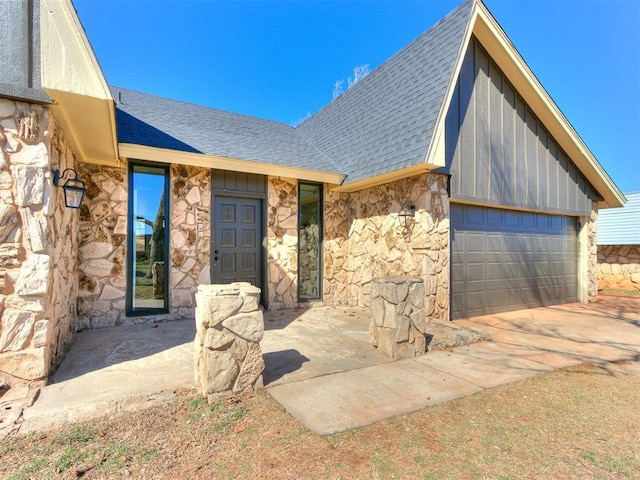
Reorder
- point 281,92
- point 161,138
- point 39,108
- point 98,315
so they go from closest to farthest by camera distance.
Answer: point 39,108 < point 98,315 < point 161,138 < point 281,92

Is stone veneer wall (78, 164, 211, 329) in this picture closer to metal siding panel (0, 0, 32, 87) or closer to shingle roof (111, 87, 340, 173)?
shingle roof (111, 87, 340, 173)

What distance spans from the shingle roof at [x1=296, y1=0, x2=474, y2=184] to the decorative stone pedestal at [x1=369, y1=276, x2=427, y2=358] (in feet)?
7.43

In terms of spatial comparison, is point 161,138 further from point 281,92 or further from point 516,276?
point 281,92

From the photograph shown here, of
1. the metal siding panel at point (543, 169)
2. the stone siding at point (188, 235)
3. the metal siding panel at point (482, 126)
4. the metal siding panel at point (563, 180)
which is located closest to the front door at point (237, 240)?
the stone siding at point (188, 235)

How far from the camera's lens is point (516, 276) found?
7496 mm

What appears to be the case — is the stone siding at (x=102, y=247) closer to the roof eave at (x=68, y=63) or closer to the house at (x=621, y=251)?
the roof eave at (x=68, y=63)

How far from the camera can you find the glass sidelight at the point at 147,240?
571 cm

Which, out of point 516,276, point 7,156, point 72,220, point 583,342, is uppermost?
point 7,156

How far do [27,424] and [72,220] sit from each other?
3.17 m

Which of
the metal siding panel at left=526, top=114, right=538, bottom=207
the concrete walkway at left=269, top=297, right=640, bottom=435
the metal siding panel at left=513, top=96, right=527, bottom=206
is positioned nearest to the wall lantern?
the concrete walkway at left=269, top=297, right=640, bottom=435

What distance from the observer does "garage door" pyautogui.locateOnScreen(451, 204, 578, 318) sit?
657cm

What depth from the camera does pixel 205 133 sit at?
7078 millimetres

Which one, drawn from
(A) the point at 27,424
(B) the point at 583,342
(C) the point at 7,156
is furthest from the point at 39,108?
(B) the point at 583,342

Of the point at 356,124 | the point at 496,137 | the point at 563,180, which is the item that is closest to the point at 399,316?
the point at 496,137
